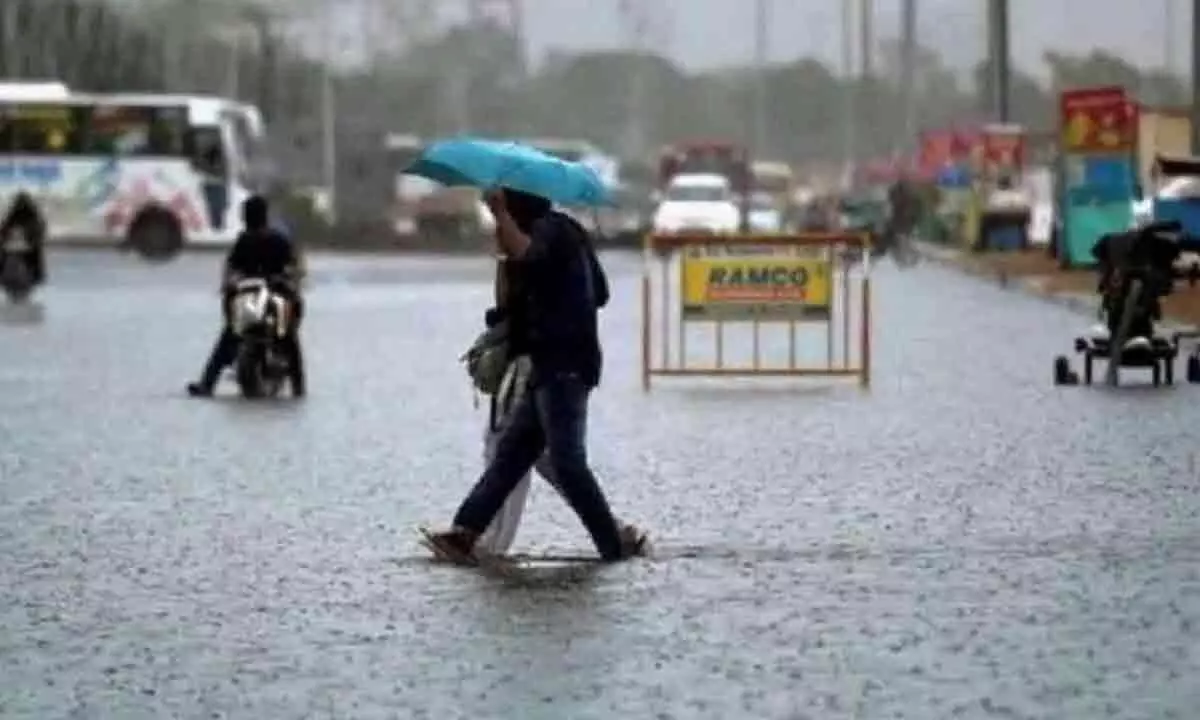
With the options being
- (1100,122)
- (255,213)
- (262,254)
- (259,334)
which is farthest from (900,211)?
(255,213)

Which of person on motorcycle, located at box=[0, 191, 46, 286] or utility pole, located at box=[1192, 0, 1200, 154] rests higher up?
utility pole, located at box=[1192, 0, 1200, 154]

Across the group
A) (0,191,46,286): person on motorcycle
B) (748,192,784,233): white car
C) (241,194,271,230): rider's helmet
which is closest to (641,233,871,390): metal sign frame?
(241,194,271,230): rider's helmet

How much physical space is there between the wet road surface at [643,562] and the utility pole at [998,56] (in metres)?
39.2

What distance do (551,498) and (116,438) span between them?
16.9ft

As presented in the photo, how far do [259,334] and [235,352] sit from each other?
352 millimetres

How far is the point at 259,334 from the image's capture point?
27.3 meters

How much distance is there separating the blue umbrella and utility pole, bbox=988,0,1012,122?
52.8 metres

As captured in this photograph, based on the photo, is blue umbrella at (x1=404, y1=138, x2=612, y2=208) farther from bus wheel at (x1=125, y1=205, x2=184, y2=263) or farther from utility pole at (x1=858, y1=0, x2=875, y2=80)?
utility pole at (x1=858, y1=0, x2=875, y2=80)

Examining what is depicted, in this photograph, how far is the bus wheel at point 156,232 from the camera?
244ft

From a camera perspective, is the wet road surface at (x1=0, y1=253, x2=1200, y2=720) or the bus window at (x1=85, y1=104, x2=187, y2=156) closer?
the wet road surface at (x1=0, y1=253, x2=1200, y2=720)

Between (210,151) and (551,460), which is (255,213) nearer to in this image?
(551,460)

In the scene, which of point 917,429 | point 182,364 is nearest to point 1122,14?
point 182,364

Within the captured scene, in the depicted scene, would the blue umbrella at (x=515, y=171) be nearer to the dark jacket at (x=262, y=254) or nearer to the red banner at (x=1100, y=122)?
the dark jacket at (x=262, y=254)

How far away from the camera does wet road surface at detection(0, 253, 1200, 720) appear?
37.0 feet
